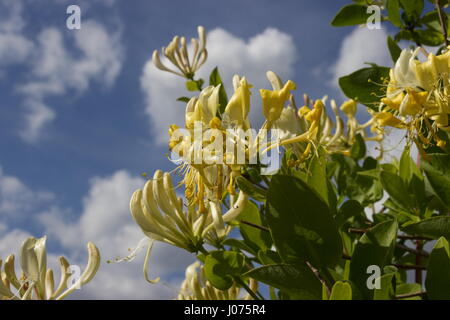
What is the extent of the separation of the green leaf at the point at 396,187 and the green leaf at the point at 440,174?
153mm

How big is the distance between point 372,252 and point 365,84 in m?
0.65

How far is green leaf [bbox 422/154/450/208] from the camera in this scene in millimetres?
1406

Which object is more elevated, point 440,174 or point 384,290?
point 440,174

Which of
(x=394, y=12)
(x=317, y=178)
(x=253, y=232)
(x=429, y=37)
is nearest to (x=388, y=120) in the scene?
(x=317, y=178)

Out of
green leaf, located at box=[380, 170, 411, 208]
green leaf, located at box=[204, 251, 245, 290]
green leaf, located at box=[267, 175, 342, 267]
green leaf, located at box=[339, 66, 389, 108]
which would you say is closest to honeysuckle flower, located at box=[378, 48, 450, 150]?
green leaf, located at box=[339, 66, 389, 108]

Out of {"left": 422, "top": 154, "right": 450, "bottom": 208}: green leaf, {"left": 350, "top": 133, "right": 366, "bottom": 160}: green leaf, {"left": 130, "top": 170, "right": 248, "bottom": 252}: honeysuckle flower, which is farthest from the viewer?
{"left": 350, "top": 133, "right": 366, "bottom": 160}: green leaf

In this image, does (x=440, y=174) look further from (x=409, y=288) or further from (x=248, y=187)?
(x=248, y=187)

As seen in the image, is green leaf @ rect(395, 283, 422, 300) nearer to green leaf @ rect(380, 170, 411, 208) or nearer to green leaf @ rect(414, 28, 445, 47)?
green leaf @ rect(380, 170, 411, 208)

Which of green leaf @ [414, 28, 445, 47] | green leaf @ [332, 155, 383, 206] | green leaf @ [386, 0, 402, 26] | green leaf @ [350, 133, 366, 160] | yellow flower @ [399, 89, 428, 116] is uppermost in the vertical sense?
green leaf @ [386, 0, 402, 26]

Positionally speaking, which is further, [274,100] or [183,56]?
[183,56]

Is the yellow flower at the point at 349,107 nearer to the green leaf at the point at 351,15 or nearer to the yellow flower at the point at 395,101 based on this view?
the green leaf at the point at 351,15

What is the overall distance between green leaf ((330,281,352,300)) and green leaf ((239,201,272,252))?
1.71ft

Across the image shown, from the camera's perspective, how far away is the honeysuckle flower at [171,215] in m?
1.28

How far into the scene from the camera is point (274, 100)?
44.3 inches
